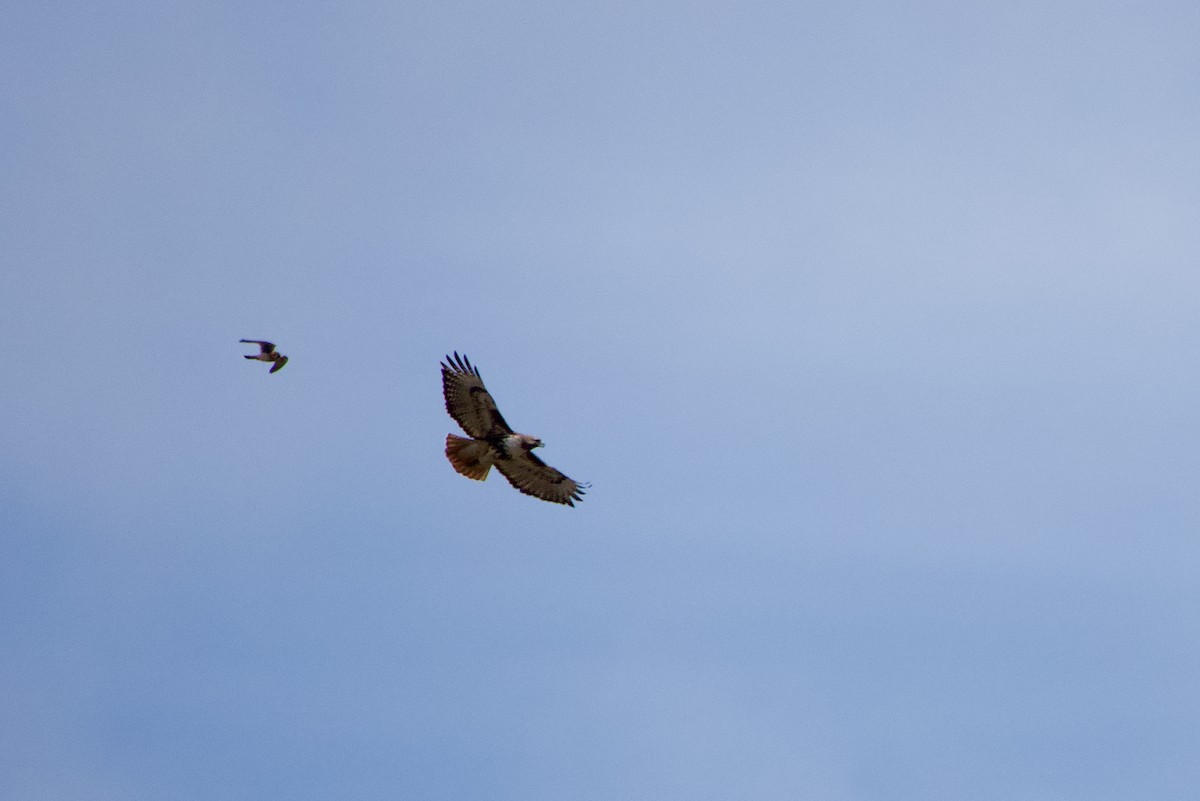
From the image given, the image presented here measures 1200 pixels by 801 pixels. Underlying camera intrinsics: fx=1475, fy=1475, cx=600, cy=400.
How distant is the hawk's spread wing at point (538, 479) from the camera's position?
31.1 metres

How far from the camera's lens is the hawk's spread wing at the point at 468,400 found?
30297mm

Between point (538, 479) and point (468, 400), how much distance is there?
98.1 inches

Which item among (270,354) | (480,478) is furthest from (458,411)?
(270,354)

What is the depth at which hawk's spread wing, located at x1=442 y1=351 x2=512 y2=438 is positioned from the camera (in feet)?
99.4

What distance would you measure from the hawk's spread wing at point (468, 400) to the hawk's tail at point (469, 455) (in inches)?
12.2

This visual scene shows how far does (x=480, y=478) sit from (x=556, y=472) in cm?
162

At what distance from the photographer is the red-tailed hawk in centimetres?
3033

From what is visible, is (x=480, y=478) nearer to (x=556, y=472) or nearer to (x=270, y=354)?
(x=556, y=472)

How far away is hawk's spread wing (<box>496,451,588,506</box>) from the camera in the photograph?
31062 millimetres

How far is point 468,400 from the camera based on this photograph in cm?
3038

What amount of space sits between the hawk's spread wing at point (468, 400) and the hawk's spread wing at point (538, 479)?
87 centimetres

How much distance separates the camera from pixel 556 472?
103 feet

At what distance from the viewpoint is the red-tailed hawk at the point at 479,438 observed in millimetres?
30328

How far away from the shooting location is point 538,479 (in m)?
31.6
